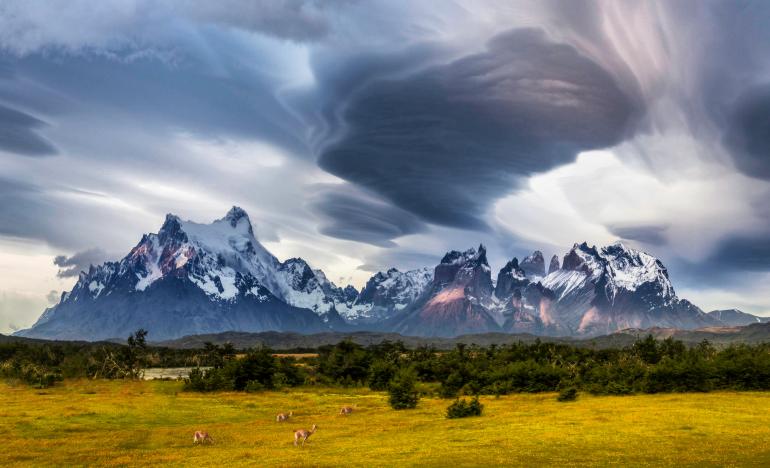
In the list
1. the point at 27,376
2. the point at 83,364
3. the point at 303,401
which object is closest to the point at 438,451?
the point at 303,401

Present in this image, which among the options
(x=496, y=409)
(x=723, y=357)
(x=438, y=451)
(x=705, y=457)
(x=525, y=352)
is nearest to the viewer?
(x=705, y=457)

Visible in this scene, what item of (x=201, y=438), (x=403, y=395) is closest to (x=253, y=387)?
(x=403, y=395)

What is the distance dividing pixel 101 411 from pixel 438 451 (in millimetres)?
52581

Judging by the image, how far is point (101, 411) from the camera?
78250mm

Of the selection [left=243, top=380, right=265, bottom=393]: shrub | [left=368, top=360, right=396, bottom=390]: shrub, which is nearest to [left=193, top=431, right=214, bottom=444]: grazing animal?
[left=243, top=380, right=265, bottom=393]: shrub

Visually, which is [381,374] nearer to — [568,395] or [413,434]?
[568,395]

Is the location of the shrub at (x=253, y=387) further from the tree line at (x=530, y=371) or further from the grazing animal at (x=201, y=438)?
the grazing animal at (x=201, y=438)

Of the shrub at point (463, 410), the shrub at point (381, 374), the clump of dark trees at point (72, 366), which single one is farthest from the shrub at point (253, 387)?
the shrub at point (463, 410)

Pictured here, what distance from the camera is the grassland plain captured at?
1587 inches

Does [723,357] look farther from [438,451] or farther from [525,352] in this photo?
[438,451]

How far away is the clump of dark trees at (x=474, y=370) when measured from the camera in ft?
292

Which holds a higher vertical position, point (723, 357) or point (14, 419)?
point (723, 357)

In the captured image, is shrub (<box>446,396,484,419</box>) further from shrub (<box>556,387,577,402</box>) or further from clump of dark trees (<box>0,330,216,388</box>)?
clump of dark trees (<box>0,330,216,388</box>)

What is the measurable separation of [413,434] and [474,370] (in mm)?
65289
